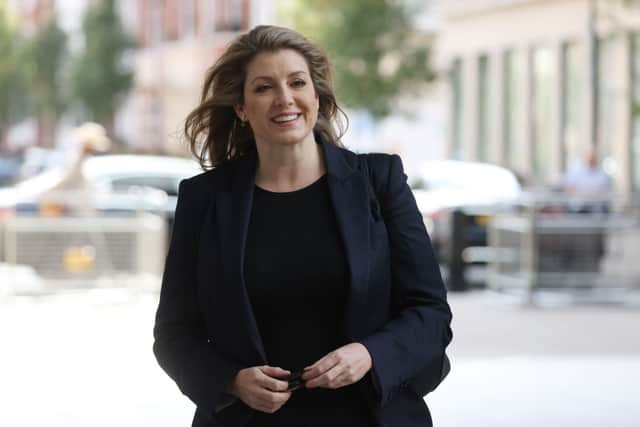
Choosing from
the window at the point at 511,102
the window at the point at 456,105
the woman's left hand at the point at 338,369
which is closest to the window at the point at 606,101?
the window at the point at 511,102

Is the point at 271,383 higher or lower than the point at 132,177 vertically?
higher

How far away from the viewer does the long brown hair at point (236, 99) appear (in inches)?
150

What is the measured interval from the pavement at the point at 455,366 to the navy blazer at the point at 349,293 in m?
5.25

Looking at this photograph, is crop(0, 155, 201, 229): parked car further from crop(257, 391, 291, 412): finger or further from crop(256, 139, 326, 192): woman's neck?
crop(257, 391, 291, 412): finger

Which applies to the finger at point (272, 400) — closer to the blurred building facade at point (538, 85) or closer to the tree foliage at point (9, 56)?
the blurred building facade at point (538, 85)

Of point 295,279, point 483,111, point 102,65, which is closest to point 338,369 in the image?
point 295,279

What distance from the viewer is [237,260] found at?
146 inches

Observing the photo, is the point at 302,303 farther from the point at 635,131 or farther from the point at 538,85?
the point at 538,85

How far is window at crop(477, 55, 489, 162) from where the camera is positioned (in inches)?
1670

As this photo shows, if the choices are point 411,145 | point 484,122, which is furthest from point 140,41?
point 484,122

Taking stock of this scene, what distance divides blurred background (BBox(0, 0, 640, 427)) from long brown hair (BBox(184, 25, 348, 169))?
26 centimetres

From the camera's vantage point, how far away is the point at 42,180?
19.9 m

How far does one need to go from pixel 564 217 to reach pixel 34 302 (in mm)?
5261

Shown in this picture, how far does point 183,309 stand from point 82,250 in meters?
12.8
